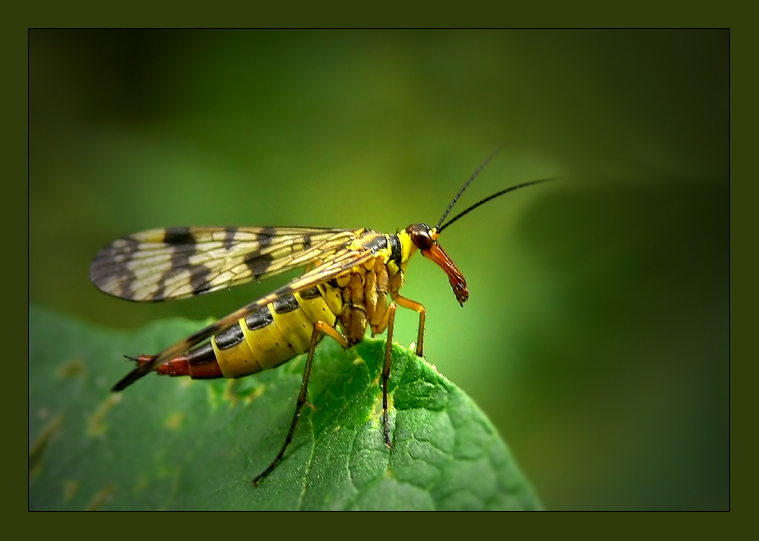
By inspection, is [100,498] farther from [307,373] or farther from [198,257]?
[198,257]

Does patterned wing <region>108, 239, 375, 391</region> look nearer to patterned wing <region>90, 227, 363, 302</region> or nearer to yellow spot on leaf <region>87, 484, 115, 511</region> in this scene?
patterned wing <region>90, 227, 363, 302</region>

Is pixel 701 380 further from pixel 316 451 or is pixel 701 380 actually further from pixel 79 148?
pixel 79 148

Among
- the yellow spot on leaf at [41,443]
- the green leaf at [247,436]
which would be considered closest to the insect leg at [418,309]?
the green leaf at [247,436]

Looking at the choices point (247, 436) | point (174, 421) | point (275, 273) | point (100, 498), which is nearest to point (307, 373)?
point (247, 436)

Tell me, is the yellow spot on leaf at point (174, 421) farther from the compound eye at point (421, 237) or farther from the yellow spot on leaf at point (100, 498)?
the compound eye at point (421, 237)

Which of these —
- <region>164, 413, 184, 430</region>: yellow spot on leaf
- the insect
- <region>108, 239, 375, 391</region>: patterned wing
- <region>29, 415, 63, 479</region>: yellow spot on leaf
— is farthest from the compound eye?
<region>29, 415, 63, 479</region>: yellow spot on leaf

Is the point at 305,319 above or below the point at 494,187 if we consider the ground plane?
below

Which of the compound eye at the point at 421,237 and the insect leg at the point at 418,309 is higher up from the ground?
the compound eye at the point at 421,237

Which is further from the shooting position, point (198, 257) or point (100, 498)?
point (198, 257)
